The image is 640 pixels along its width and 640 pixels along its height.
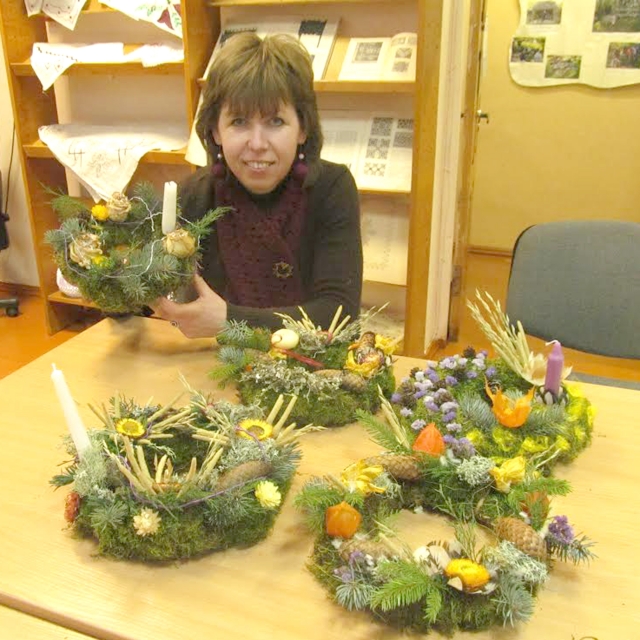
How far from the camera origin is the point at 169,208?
1124 mm

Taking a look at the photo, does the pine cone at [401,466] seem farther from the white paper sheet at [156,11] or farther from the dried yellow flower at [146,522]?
the white paper sheet at [156,11]

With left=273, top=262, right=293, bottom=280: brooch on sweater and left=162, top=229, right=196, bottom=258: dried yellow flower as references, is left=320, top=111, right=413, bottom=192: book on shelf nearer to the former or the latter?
left=273, top=262, right=293, bottom=280: brooch on sweater

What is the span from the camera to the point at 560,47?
3746mm

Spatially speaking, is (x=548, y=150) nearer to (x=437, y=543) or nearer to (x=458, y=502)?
(x=458, y=502)

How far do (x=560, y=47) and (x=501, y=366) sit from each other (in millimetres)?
3271

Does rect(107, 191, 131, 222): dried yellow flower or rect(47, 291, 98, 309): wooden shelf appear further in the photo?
rect(47, 291, 98, 309): wooden shelf

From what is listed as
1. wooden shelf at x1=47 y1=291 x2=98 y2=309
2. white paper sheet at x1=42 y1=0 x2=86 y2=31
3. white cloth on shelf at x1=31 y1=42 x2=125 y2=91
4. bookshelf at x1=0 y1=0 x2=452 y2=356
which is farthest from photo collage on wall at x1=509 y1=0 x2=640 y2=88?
wooden shelf at x1=47 y1=291 x2=98 y2=309

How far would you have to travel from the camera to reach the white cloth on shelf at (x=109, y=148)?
8.71 ft

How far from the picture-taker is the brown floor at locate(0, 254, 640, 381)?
2.77m

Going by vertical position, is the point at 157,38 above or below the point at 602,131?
above

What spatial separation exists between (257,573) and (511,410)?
428 millimetres

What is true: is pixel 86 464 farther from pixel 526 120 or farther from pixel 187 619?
pixel 526 120

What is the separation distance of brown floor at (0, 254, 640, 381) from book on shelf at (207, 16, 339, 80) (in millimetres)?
1319

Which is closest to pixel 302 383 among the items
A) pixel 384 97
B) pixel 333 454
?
pixel 333 454
